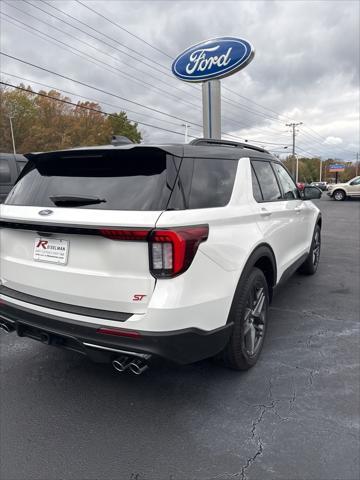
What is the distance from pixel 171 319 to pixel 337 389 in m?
1.59

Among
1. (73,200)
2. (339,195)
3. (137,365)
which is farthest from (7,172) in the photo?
(339,195)

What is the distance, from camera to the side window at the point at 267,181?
3.36 m

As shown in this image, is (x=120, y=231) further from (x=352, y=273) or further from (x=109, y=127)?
(x=109, y=127)

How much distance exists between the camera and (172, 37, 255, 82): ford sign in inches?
378

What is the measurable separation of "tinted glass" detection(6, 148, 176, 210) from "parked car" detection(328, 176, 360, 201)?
79.5 ft

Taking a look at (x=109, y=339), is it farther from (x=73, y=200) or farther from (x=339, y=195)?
(x=339, y=195)

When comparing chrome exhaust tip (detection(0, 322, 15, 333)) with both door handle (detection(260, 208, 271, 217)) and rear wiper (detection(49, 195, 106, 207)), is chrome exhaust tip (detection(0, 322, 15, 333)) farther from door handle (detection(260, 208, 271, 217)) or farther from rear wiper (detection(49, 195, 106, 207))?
door handle (detection(260, 208, 271, 217))

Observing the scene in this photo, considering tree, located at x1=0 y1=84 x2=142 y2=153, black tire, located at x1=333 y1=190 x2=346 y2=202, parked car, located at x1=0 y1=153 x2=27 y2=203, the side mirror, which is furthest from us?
tree, located at x1=0 y1=84 x2=142 y2=153

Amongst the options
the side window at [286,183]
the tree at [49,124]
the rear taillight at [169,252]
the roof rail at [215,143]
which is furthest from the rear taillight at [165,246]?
the tree at [49,124]

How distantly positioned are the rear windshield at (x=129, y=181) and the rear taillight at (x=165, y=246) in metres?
0.18

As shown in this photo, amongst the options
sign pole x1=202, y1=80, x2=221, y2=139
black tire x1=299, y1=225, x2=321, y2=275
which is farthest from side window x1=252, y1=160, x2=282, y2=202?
sign pole x1=202, y1=80, x2=221, y2=139

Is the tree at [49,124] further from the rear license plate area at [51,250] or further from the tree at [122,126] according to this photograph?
the rear license plate area at [51,250]

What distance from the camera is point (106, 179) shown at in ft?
7.75

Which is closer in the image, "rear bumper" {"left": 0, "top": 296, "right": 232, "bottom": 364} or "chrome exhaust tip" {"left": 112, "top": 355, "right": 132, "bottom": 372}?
"rear bumper" {"left": 0, "top": 296, "right": 232, "bottom": 364}
